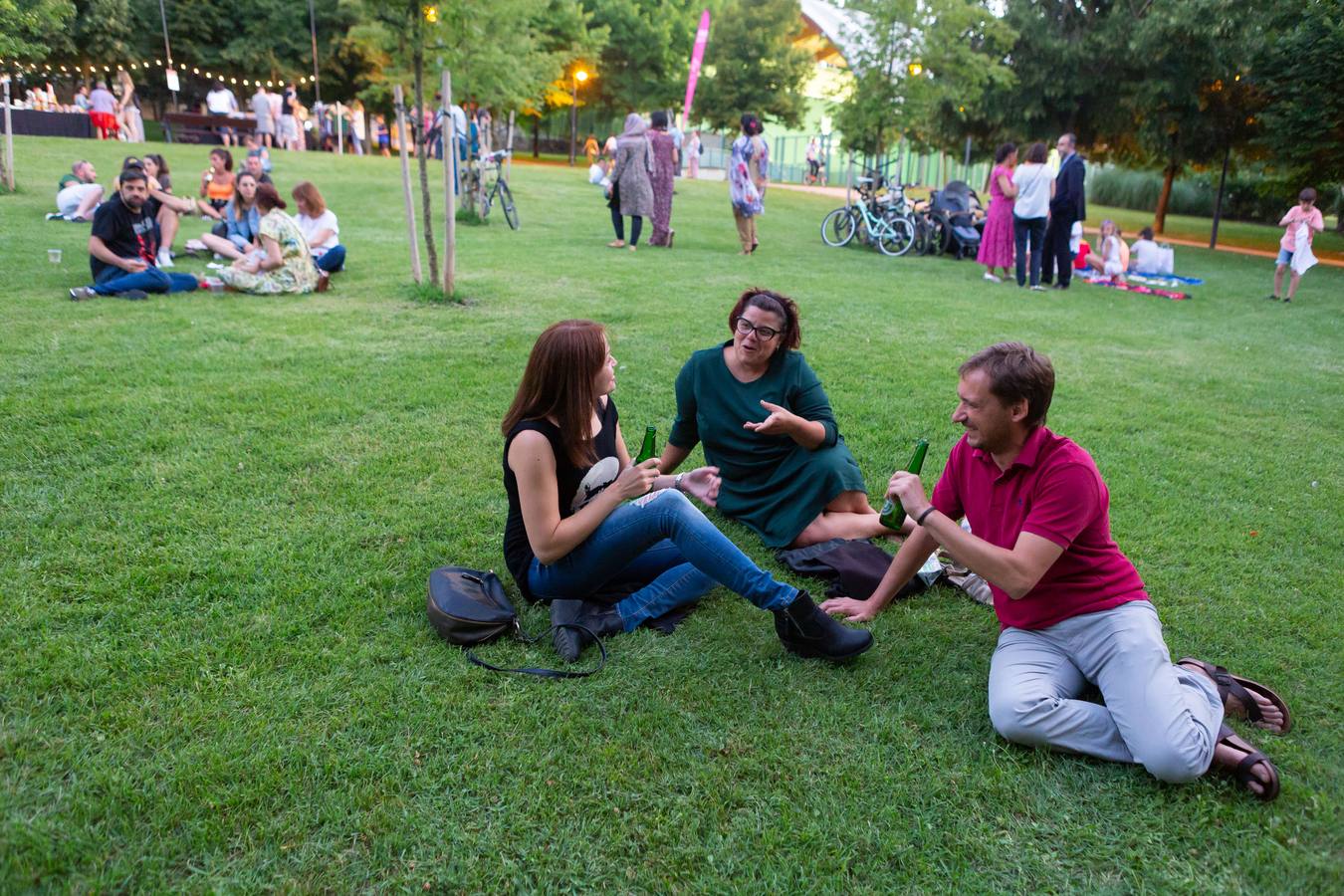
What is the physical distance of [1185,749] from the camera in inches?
98.0

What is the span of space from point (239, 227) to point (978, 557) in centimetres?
1047

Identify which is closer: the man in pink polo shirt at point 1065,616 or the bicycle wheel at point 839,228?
the man in pink polo shirt at point 1065,616

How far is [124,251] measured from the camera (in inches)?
324

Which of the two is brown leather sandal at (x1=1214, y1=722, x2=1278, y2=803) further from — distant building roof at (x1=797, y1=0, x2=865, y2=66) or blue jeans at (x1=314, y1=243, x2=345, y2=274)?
distant building roof at (x1=797, y1=0, x2=865, y2=66)

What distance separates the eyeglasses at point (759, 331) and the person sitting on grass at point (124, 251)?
21.7ft

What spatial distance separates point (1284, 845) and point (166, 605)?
3.61m

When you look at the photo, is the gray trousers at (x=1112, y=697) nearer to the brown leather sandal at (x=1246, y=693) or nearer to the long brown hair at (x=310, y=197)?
the brown leather sandal at (x=1246, y=693)

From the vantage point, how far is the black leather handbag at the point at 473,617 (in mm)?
3082

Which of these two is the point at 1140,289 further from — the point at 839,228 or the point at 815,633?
the point at 815,633

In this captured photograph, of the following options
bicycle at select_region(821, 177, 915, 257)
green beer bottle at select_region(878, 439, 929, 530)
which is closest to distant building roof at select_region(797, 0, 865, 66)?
bicycle at select_region(821, 177, 915, 257)

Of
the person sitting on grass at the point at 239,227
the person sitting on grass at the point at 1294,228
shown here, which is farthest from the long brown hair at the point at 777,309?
the person sitting on grass at the point at 1294,228

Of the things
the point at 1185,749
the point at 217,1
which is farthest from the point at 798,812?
the point at 217,1

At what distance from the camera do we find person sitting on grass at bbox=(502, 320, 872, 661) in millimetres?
3018

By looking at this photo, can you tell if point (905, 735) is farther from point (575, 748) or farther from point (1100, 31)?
point (1100, 31)
